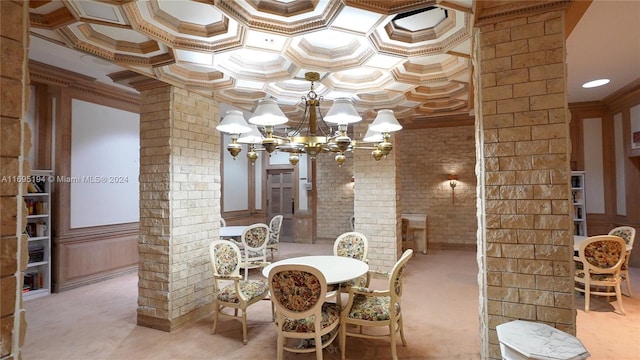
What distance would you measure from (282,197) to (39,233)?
5.14 m

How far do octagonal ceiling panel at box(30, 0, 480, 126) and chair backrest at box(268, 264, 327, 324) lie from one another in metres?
1.79

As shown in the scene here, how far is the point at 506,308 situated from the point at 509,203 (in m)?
0.63

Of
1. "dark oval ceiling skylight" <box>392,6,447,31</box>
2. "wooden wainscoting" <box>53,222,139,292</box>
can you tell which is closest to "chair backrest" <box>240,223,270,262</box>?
"wooden wainscoting" <box>53,222,139,292</box>

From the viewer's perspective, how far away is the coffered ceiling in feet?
7.01

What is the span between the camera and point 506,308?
1897 mm

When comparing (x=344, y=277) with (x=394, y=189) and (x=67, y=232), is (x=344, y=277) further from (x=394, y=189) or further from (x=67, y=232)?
(x=67, y=232)

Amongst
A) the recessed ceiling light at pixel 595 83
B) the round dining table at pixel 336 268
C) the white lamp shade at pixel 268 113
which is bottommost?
the round dining table at pixel 336 268

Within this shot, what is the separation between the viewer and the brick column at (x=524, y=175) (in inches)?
70.9

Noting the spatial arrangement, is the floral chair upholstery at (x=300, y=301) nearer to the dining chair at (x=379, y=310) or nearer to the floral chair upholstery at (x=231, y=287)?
the dining chair at (x=379, y=310)

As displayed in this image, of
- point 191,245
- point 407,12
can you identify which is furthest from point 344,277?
point 407,12

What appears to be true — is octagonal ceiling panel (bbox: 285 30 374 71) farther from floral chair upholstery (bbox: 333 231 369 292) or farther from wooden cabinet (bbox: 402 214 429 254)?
wooden cabinet (bbox: 402 214 429 254)

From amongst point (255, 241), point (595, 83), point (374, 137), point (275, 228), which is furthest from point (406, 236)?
point (374, 137)

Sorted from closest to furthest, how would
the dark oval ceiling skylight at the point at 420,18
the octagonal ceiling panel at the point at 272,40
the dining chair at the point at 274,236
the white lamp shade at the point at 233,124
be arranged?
the octagonal ceiling panel at the point at 272,40 → the dark oval ceiling skylight at the point at 420,18 → the white lamp shade at the point at 233,124 → the dining chair at the point at 274,236

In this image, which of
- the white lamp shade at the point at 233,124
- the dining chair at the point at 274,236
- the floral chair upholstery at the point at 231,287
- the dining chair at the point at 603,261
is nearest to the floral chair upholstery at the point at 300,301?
the floral chair upholstery at the point at 231,287
